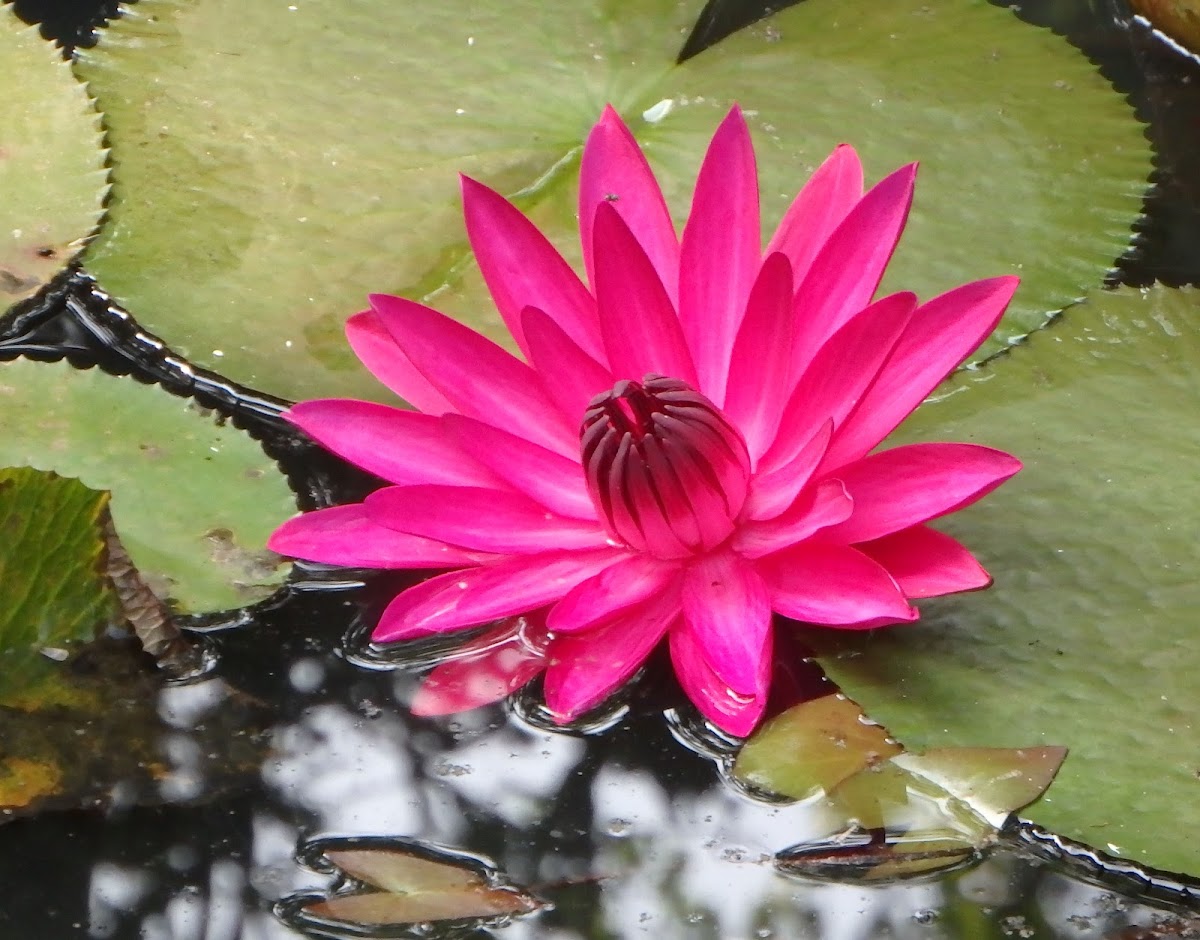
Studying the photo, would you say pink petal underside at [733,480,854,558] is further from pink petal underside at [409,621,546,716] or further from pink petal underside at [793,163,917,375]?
pink petal underside at [409,621,546,716]

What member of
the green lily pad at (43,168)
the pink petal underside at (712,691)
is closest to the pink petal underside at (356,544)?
the pink petal underside at (712,691)

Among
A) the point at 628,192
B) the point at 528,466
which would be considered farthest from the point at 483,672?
the point at 628,192

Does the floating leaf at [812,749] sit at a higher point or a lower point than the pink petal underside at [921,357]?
lower

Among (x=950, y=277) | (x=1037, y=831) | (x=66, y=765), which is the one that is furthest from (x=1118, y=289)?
(x=66, y=765)

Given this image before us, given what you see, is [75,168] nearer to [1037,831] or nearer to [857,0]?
[857,0]

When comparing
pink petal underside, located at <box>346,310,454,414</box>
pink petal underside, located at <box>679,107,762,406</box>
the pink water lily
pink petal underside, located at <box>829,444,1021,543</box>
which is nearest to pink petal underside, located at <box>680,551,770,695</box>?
the pink water lily

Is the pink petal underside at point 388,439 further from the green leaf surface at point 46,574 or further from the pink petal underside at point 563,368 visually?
the green leaf surface at point 46,574

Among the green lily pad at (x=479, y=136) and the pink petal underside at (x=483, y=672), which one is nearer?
the pink petal underside at (x=483, y=672)
